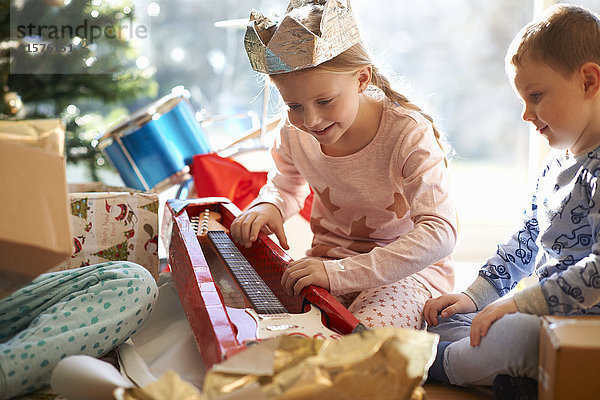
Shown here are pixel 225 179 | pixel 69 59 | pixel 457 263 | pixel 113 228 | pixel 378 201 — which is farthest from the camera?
pixel 457 263

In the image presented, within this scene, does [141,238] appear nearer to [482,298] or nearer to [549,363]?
[482,298]

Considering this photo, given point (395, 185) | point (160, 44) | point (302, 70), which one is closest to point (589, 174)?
point (395, 185)

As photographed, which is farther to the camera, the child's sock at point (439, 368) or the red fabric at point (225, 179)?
the red fabric at point (225, 179)

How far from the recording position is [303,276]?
1.06m

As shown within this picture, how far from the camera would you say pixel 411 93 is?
1359 millimetres

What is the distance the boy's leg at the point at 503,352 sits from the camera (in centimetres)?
87

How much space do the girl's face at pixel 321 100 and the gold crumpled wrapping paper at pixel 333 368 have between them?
53 centimetres

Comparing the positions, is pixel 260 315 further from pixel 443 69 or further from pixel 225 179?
pixel 443 69

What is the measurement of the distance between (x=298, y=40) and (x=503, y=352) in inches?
24.2

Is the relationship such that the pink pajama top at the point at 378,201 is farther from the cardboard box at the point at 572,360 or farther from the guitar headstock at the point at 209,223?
the cardboard box at the point at 572,360

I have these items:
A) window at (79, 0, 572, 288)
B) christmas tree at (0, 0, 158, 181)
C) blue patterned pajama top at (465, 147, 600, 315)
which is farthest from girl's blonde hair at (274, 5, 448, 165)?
window at (79, 0, 572, 288)

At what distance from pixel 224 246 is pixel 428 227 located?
417 millimetres

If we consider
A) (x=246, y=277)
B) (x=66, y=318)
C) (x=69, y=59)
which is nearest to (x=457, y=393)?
(x=246, y=277)

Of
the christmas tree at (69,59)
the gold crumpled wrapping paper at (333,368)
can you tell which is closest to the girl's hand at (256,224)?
the gold crumpled wrapping paper at (333,368)
